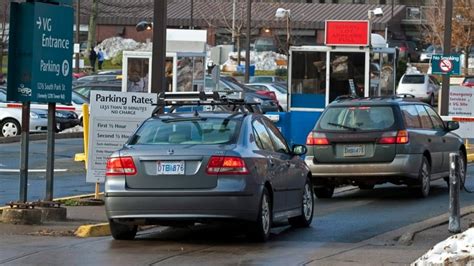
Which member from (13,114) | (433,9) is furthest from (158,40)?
(433,9)

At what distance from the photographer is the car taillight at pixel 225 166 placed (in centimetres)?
1180

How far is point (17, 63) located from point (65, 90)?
2.40 ft

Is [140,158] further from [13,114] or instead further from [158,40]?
[13,114]

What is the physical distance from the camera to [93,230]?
13.1m

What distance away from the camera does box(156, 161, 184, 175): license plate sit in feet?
38.8

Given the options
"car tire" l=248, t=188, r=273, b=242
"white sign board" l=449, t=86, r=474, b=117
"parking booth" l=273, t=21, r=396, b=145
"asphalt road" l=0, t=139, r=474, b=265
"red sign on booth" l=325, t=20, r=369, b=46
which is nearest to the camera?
"asphalt road" l=0, t=139, r=474, b=265

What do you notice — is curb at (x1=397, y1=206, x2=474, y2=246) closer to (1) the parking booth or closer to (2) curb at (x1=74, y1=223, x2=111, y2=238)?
(2) curb at (x1=74, y1=223, x2=111, y2=238)

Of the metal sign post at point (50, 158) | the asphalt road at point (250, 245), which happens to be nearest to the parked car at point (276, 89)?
the asphalt road at point (250, 245)

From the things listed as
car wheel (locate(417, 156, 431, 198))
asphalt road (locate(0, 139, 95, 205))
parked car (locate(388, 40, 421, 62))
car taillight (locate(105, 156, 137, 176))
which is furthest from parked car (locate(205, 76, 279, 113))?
parked car (locate(388, 40, 421, 62))

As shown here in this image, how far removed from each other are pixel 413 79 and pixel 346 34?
88.4 ft

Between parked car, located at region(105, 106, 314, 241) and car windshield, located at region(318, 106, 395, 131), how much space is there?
4.98 m

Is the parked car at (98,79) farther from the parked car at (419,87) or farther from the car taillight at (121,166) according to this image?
the car taillight at (121,166)

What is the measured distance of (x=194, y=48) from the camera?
29031 mm

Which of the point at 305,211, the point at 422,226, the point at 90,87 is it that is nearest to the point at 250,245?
the point at 305,211
